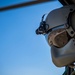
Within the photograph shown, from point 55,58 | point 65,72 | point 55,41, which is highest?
point 55,41

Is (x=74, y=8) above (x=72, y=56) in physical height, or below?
above

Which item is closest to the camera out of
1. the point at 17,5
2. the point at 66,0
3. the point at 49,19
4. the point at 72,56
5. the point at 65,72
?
the point at 17,5

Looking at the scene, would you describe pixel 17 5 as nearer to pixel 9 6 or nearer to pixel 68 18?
pixel 9 6

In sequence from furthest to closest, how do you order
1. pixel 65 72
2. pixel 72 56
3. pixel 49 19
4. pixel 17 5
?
pixel 65 72 < pixel 49 19 < pixel 72 56 < pixel 17 5

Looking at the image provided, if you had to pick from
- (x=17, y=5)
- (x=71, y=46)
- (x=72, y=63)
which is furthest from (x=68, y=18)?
(x=17, y=5)

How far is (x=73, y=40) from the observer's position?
3.69 ft

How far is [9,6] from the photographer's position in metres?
0.85

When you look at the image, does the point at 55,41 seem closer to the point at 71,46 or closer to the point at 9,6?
the point at 71,46

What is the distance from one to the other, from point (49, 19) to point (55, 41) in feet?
0.53

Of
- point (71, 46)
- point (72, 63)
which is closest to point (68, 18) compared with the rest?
point (71, 46)

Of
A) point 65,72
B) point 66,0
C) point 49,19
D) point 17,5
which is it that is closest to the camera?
point 17,5

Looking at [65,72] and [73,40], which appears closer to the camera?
[73,40]

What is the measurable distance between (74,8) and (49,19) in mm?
188

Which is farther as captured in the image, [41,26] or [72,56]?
[41,26]
